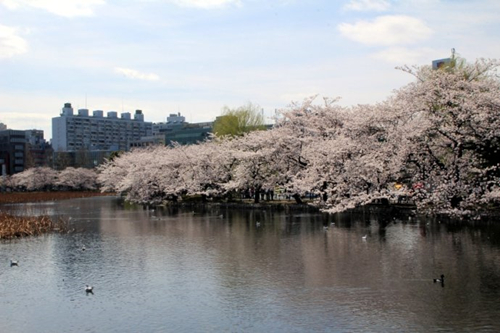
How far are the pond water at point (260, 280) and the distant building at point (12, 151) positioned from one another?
11176cm

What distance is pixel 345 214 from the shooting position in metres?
39.4

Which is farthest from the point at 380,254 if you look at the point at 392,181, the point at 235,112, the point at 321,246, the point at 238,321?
the point at 235,112

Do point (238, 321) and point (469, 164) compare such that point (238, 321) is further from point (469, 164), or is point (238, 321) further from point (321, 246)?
point (469, 164)

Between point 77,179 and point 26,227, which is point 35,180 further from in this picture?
point 26,227

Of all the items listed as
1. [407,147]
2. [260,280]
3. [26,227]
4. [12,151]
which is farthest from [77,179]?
[260,280]

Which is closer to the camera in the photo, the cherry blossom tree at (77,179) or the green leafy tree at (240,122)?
the green leafy tree at (240,122)

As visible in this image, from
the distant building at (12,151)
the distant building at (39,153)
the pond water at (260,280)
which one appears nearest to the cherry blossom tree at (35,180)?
the distant building at (39,153)

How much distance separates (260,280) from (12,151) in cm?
12933

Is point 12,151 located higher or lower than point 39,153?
lower

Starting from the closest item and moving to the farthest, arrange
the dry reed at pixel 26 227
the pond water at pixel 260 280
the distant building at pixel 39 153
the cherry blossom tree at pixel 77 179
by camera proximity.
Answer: the pond water at pixel 260 280, the dry reed at pixel 26 227, the cherry blossom tree at pixel 77 179, the distant building at pixel 39 153

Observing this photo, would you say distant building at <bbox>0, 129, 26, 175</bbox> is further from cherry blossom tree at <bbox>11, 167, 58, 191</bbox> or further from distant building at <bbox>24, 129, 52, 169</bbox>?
cherry blossom tree at <bbox>11, 167, 58, 191</bbox>

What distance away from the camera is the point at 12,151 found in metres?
135

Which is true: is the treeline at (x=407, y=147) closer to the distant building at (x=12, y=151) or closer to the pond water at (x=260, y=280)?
the pond water at (x=260, y=280)

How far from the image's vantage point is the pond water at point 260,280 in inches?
563
